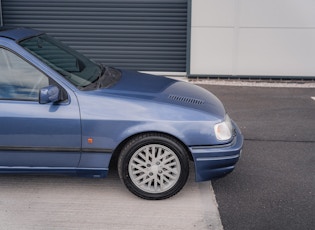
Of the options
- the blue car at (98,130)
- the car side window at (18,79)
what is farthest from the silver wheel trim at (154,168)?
the car side window at (18,79)

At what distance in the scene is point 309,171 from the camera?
5215 millimetres

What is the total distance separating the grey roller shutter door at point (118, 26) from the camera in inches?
380

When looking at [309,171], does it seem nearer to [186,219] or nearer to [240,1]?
[186,219]

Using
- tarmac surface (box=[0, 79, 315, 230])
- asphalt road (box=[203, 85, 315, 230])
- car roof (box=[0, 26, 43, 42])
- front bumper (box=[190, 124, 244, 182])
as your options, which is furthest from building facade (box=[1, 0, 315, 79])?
front bumper (box=[190, 124, 244, 182])

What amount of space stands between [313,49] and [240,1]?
1.76m

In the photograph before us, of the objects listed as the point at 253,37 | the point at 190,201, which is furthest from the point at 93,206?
the point at 253,37

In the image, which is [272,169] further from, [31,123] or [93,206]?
[31,123]

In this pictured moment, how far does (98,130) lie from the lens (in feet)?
14.0

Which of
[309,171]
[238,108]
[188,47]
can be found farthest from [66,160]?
[188,47]

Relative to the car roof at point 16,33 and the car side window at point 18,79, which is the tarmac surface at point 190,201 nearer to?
the car side window at point 18,79

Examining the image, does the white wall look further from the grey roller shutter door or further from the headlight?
the headlight

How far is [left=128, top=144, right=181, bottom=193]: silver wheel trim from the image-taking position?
4352mm

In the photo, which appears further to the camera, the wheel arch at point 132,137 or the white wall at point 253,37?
the white wall at point 253,37

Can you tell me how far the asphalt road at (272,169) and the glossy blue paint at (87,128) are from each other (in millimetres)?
435
